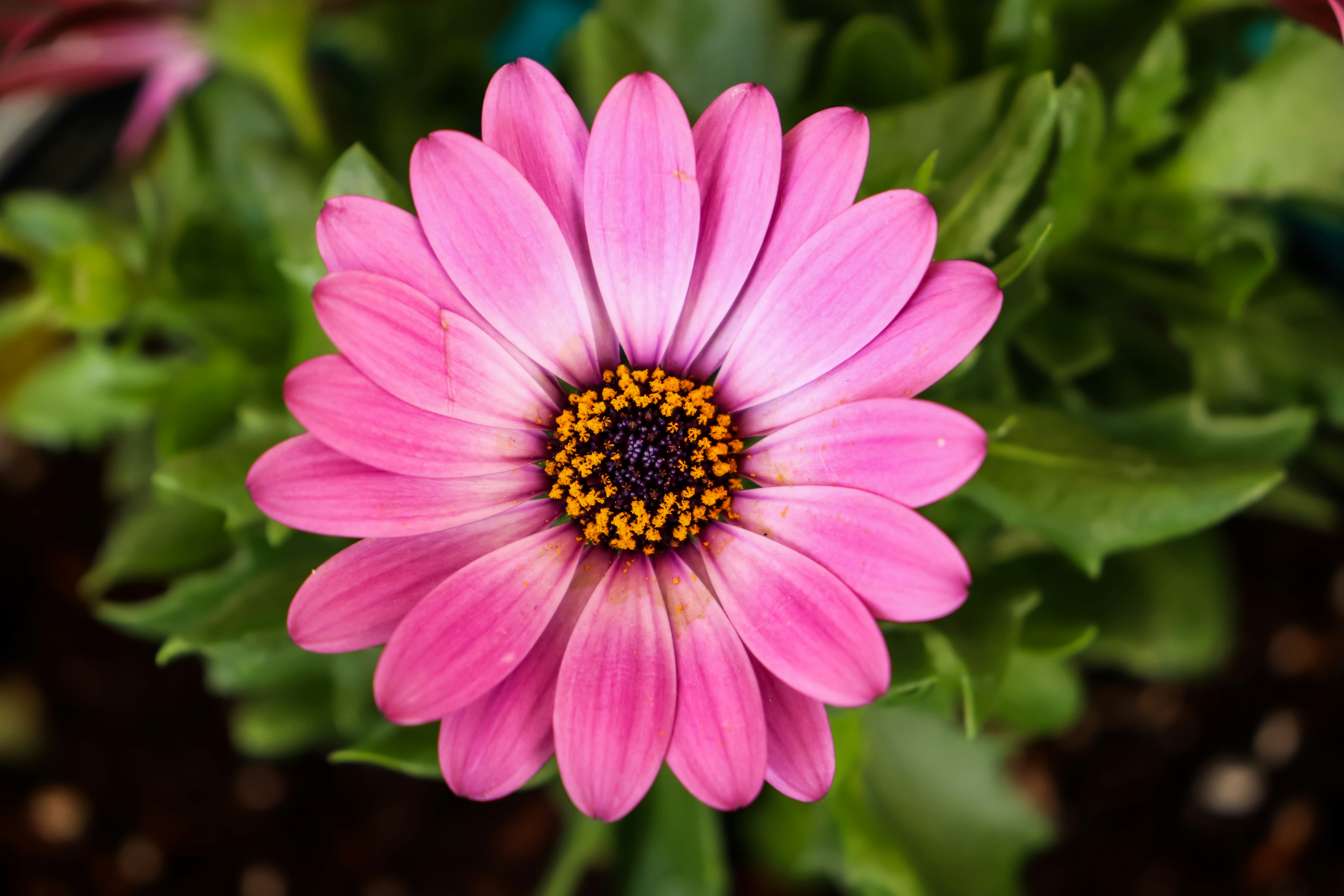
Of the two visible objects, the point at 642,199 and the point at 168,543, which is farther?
the point at 168,543

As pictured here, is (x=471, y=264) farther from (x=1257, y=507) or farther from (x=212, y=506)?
(x=1257, y=507)

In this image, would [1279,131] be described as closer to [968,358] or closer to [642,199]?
[968,358]

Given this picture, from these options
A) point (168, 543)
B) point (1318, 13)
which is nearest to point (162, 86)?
point (168, 543)

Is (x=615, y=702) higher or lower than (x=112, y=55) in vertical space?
lower

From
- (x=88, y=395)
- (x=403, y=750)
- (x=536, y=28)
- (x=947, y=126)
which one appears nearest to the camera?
(x=403, y=750)

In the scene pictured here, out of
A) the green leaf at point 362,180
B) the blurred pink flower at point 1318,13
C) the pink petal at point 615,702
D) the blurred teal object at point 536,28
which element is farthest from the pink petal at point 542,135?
the blurred teal object at point 536,28

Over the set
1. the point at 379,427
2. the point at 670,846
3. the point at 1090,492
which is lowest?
the point at 670,846
